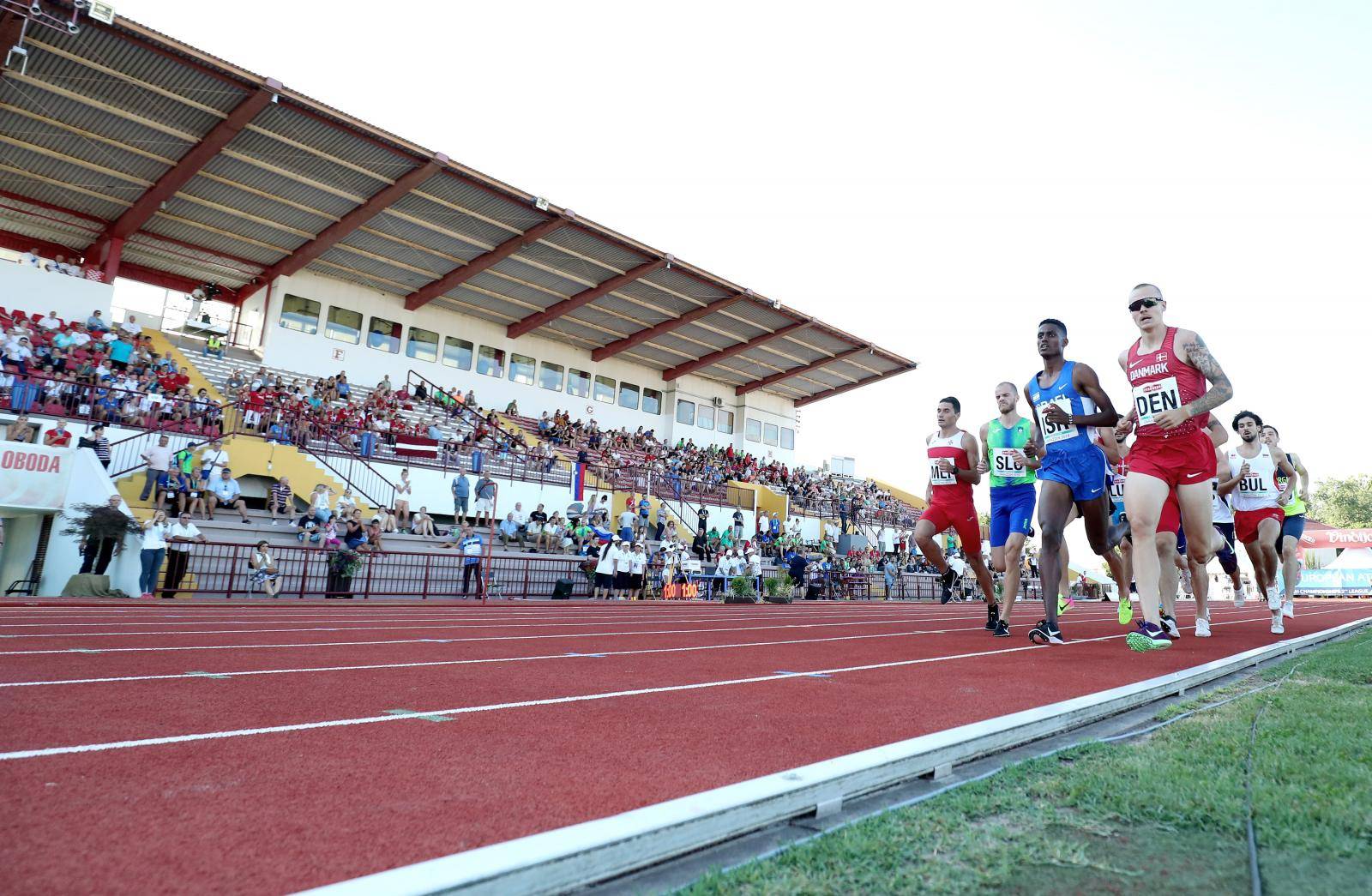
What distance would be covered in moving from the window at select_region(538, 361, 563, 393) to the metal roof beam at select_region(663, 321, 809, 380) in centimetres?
588

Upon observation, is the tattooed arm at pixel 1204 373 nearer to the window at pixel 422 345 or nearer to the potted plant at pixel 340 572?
the potted plant at pixel 340 572

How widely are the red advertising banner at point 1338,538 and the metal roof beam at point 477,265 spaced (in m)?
39.8

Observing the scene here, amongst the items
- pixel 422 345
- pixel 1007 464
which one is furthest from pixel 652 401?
pixel 1007 464

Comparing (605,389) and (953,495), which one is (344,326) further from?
(953,495)

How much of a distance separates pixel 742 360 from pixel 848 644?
31.2 metres

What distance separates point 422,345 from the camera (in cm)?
3002

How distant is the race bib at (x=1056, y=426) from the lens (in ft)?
22.0

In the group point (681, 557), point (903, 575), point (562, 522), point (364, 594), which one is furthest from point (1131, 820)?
point (903, 575)

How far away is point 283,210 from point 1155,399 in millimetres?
24417

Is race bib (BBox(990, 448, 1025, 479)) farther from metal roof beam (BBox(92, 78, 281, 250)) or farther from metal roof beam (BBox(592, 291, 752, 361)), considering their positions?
metal roof beam (BBox(592, 291, 752, 361))

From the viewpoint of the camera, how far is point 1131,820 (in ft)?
6.27

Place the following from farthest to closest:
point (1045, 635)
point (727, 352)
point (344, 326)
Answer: point (727, 352), point (344, 326), point (1045, 635)

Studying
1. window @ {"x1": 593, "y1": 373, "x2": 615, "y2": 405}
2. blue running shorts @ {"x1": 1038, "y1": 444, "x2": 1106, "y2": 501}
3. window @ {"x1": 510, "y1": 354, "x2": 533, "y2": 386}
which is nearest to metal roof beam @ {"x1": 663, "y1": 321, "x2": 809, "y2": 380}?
window @ {"x1": 593, "y1": 373, "x2": 615, "y2": 405}

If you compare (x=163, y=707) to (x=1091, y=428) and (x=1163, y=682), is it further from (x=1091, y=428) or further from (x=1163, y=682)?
(x=1091, y=428)
